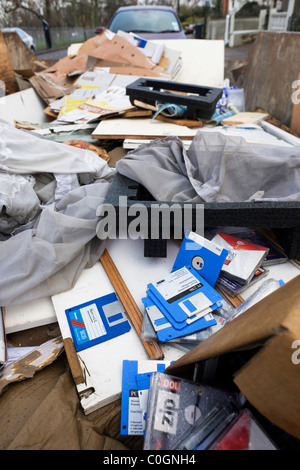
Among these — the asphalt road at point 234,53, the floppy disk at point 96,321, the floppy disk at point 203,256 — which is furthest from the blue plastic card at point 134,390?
the asphalt road at point 234,53

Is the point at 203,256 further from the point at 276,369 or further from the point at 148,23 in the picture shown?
the point at 148,23

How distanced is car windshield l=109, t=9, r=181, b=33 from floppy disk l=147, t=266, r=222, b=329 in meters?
4.72

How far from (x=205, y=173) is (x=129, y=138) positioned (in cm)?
93

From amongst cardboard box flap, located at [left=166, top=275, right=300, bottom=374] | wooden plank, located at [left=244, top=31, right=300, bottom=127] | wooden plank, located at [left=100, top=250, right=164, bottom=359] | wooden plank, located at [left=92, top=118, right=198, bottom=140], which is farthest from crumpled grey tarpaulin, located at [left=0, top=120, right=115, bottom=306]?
wooden plank, located at [left=244, top=31, right=300, bottom=127]

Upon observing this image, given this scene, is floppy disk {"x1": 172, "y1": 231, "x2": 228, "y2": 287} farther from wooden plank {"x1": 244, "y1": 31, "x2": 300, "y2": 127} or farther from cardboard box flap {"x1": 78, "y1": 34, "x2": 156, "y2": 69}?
cardboard box flap {"x1": 78, "y1": 34, "x2": 156, "y2": 69}

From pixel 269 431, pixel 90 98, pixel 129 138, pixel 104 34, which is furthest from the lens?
pixel 104 34

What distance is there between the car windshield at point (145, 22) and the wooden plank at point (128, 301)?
4.53 metres

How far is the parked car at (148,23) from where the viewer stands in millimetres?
4762

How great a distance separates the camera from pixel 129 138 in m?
2.31

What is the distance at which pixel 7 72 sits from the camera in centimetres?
315

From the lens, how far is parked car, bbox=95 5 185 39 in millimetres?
4762

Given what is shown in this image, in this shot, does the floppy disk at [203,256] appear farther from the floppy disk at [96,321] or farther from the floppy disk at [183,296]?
the floppy disk at [96,321]
